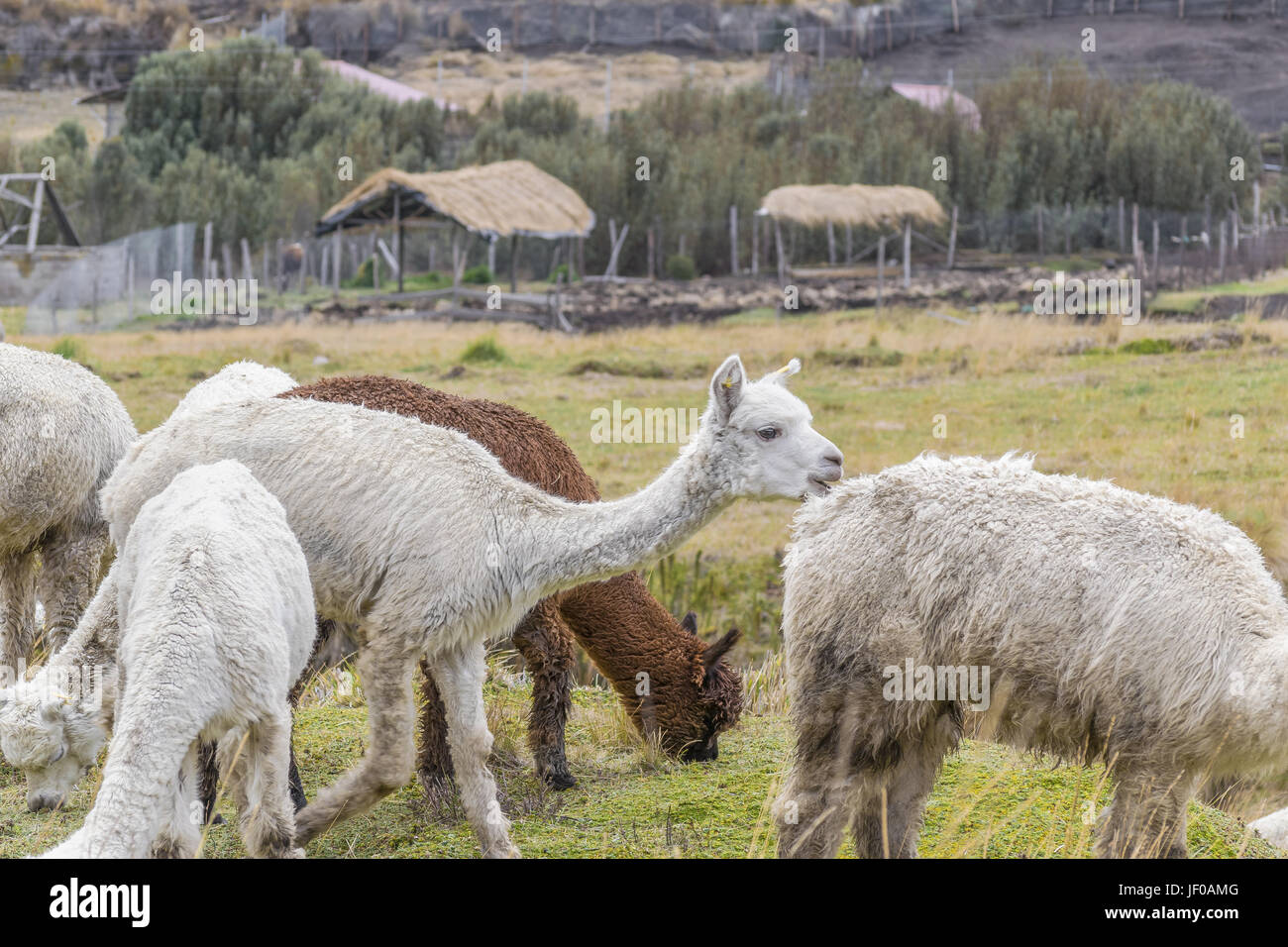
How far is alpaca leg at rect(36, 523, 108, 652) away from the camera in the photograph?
7953mm

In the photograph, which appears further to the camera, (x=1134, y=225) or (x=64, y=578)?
(x=1134, y=225)

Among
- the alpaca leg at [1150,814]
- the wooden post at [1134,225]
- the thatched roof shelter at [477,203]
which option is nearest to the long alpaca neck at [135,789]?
the alpaca leg at [1150,814]

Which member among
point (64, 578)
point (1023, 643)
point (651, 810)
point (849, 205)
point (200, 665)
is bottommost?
point (651, 810)

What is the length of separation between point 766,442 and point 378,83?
40814 millimetres

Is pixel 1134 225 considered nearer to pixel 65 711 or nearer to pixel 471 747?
pixel 471 747

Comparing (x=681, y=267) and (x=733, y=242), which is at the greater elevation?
(x=733, y=242)

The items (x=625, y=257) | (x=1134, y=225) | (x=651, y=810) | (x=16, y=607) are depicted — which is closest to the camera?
(x=651, y=810)

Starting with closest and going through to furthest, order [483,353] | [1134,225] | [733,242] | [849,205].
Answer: [483,353] < [849,205] < [1134,225] < [733,242]

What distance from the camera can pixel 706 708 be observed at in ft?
24.6

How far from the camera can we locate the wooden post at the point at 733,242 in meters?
32.9

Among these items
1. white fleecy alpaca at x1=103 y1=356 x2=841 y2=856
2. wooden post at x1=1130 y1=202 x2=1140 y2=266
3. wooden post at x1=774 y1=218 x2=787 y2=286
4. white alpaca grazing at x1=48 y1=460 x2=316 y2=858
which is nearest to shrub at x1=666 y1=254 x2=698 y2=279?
wooden post at x1=774 y1=218 x2=787 y2=286

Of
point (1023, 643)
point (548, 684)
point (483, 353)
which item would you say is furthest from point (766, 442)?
point (483, 353)

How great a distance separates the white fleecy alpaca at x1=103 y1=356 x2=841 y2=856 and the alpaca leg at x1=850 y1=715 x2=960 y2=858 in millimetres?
1193
